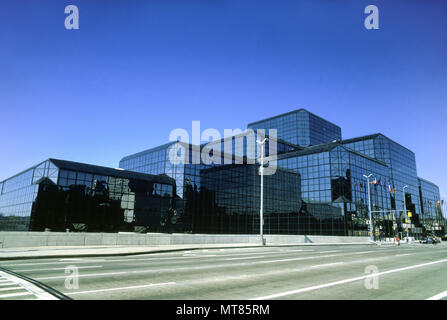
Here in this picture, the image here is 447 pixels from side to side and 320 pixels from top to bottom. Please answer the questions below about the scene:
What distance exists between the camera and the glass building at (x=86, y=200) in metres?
36.6

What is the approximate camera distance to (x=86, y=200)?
127 feet

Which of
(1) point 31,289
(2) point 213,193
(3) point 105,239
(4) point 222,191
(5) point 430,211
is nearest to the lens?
(1) point 31,289

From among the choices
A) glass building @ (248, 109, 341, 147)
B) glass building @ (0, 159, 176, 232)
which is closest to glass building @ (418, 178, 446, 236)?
glass building @ (248, 109, 341, 147)

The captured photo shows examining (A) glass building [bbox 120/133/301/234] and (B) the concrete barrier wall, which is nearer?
(B) the concrete barrier wall

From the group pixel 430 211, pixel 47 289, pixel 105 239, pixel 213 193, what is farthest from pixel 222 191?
pixel 430 211

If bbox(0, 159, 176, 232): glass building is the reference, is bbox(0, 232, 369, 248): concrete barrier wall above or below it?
below

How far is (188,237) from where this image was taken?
29.4m

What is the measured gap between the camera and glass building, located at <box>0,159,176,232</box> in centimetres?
3659

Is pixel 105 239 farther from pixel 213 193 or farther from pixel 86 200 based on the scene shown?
pixel 213 193

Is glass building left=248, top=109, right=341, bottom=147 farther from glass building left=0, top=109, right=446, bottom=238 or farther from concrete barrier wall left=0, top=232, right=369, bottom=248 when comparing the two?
concrete barrier wall left=0, top=232, right=369, bottom=248
